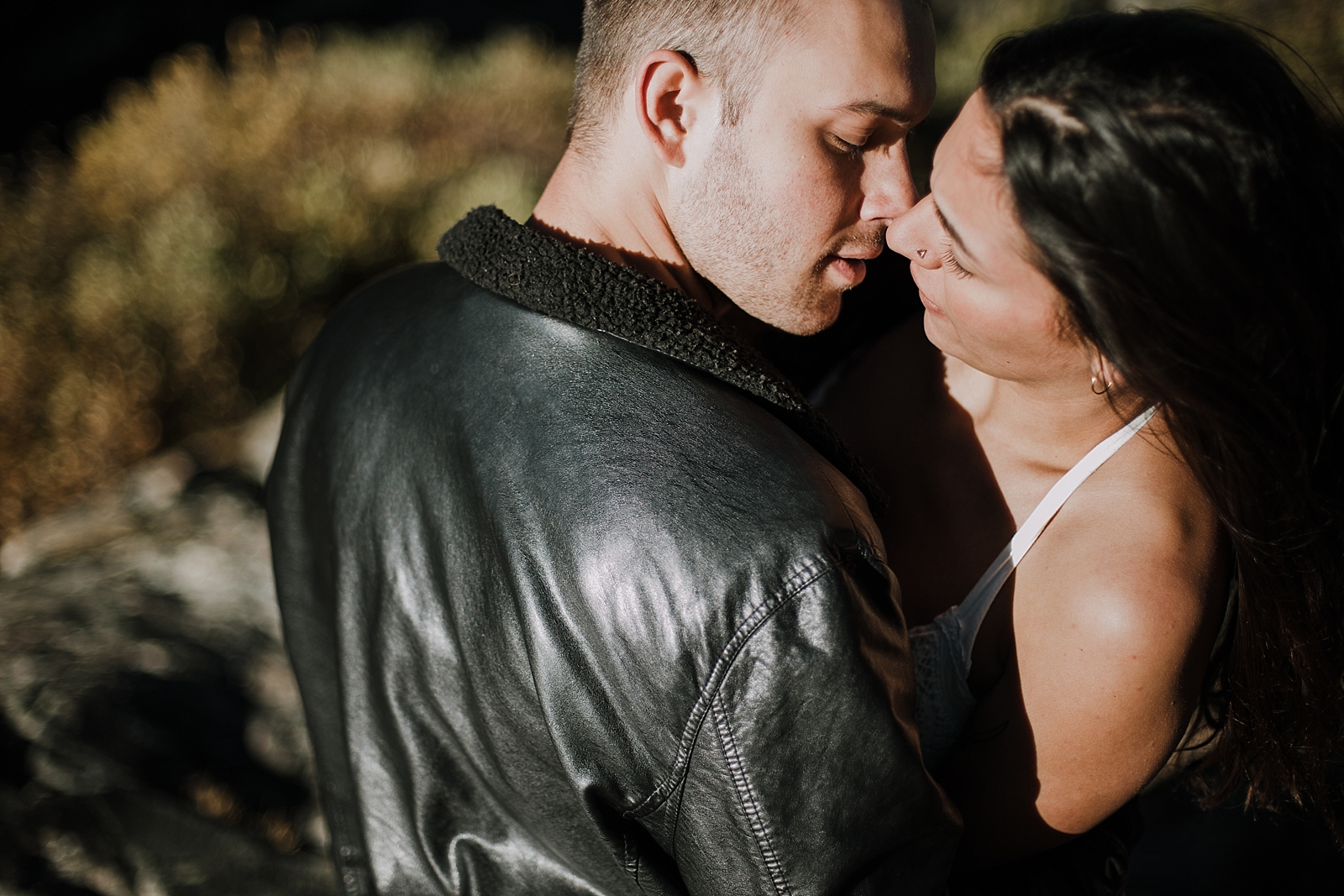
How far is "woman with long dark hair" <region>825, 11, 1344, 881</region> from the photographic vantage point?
1.19 meters

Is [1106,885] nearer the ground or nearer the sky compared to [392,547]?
nearer the ground

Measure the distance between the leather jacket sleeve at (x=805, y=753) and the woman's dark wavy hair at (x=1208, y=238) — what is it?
56cm

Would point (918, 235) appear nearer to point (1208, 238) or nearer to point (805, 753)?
point (1208, 238)

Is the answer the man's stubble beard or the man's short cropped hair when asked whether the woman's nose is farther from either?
the man's short cropped hair

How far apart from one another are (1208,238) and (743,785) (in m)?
0.97

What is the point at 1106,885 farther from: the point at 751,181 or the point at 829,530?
the point at 751,181

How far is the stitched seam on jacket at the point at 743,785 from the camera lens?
1168 millimetres

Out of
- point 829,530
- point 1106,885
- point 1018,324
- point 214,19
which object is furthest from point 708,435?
point 214,19

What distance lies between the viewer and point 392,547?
151 centimetres

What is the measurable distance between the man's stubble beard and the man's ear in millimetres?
67

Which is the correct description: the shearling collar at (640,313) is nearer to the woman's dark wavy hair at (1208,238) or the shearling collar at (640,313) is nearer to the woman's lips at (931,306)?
the woman's lips at (931,306)

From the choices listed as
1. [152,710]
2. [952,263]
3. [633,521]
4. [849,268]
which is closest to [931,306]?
[952,263]

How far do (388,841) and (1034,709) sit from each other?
117 cm

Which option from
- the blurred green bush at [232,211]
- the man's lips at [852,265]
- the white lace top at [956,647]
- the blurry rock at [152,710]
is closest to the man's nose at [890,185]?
the man's lips at [852,265]
